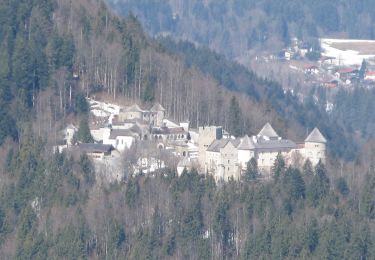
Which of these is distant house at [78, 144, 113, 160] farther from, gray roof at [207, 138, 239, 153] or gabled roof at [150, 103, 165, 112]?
gabled roof at [150, 103, 165, 112]

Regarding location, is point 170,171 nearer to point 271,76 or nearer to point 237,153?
point 237,153

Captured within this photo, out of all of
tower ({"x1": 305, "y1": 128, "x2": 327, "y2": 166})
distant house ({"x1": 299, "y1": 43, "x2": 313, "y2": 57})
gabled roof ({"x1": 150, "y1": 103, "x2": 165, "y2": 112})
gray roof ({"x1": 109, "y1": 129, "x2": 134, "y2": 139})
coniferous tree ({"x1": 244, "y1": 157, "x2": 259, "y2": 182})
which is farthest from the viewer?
distant house ({"x1": 299, "y1": 43, "x2": 313, "y2": 57})

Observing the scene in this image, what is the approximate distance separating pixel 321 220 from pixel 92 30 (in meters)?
17.1

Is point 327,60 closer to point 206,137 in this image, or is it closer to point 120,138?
point 120,138

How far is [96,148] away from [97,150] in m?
0.12

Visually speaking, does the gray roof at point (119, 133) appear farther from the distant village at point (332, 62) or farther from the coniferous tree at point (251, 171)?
the distant village at point (332, 62)

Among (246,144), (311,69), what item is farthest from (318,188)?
(311,69)

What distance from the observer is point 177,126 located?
2516 inches

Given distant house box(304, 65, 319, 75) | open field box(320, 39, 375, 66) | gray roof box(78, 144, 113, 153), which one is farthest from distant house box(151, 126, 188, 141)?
open field box(320, 39, 375, 66)

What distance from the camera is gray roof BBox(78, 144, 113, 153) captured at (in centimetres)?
6036

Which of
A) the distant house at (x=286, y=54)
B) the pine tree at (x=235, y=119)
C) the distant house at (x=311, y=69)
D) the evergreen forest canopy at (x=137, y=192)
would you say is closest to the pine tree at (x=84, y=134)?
the evergreen forest canopy at (x=137, y=192)

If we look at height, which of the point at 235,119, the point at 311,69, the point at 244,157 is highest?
the point at 311,69

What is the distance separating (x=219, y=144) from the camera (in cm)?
5931

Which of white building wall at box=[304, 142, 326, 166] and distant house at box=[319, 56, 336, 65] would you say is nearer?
white building wall at box=[304, 142, 326, 166]
